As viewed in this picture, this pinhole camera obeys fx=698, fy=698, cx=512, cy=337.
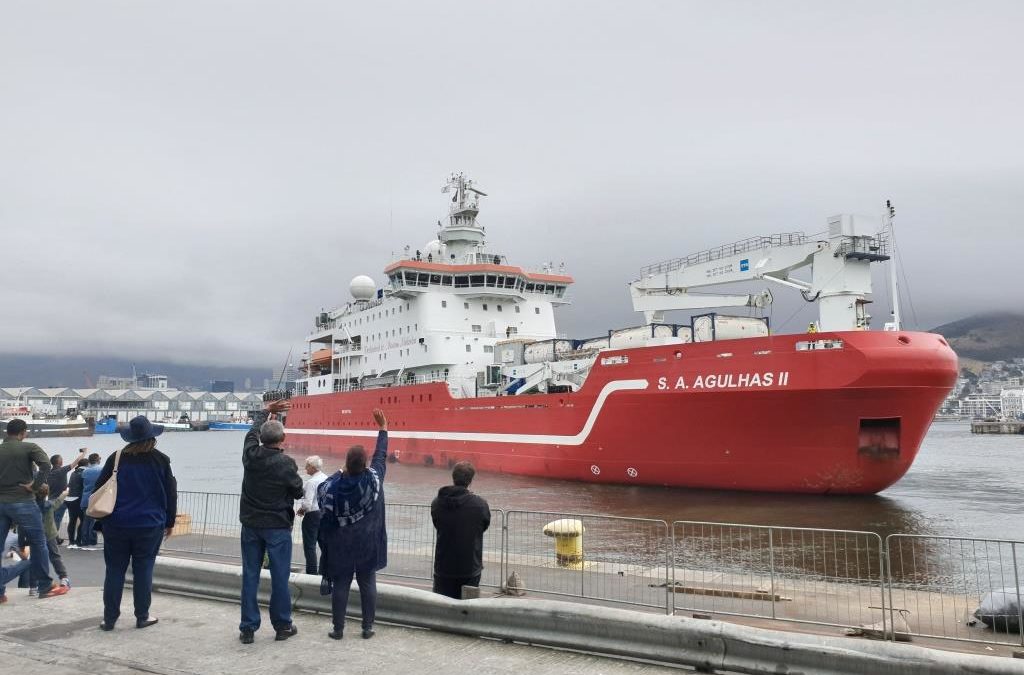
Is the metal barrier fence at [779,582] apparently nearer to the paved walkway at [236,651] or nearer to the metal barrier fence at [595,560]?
the metal barrier fence at [595,560]

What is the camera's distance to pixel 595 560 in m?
9.06

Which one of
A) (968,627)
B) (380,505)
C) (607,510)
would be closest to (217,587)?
(380,505)

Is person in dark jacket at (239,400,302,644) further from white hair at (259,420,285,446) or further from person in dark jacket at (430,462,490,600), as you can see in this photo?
person in dark jacket at (430,462,490,600)

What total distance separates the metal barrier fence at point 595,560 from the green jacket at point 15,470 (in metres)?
3.79

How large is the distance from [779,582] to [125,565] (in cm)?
634

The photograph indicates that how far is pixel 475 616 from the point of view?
4.37 metres

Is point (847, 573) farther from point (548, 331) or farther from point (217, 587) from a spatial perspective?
point (548, 331)

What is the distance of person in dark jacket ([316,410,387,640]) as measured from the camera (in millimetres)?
4422

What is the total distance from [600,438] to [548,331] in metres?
12.0

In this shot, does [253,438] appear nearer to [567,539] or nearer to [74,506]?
[567,539]

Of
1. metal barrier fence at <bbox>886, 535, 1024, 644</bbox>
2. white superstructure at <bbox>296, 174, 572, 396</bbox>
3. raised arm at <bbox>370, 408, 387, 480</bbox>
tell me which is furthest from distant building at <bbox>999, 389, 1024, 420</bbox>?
raised arm at <bbox>370, 408, 387, 480</bbox>

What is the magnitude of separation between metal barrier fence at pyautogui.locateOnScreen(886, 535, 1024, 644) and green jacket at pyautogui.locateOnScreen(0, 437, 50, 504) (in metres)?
6.41

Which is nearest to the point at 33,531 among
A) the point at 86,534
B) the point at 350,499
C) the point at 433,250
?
the point at 350,499

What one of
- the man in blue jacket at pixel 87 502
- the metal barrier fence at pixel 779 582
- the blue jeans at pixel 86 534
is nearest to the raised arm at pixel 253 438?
the metal barrier fence at pixel 779 582
